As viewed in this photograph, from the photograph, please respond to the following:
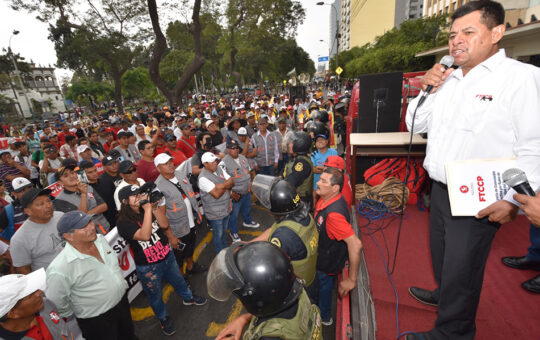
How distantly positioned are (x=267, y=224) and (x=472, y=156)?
4782 millimetres

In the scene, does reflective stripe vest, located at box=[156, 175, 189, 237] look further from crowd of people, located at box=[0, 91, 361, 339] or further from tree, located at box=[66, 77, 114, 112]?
tree, located at box=[66, 77, 114, 112]

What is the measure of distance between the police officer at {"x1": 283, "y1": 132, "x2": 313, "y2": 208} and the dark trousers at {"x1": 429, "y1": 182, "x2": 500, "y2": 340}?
96.1 inches

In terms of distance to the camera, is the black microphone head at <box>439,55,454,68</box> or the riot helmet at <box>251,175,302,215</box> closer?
the black microphone head at <box>439,55,454,68</box>

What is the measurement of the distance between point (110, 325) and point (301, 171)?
3223mm

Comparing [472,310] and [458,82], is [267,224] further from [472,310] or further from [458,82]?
[458,82]

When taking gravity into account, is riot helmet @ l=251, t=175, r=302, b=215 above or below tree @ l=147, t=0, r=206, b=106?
below

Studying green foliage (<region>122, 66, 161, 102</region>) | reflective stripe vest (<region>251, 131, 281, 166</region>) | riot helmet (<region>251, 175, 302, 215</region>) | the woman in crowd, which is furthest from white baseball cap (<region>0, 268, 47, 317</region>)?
green foliage (<region>122, 66, 161, 102</region>)

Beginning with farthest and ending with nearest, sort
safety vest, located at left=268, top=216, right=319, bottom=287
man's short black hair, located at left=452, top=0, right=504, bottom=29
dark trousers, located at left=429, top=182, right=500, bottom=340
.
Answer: safety vest, located at left=268, top=216, right=319, bottom=287 < dark trousers, located at left=429, top=182, right=500, bottom=340 < man's short black hair, located at left=452, top=0, right=504, bottom=29

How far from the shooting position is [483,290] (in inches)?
107

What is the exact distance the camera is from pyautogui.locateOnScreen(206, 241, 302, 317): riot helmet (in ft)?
4.77

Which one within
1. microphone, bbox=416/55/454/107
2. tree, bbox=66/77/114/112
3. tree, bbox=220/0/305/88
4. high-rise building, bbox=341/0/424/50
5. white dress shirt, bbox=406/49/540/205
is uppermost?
high-rise building, bbox=341/0/424/50

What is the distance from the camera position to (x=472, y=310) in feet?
6.12

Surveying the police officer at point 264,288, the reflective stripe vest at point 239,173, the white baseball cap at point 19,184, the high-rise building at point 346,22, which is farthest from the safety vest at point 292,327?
the high-rise building at point 346,22

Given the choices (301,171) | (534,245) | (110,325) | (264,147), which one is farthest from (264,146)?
(534,245)
